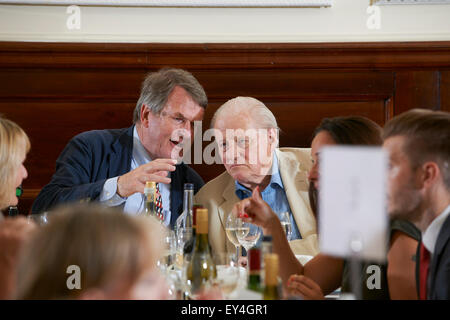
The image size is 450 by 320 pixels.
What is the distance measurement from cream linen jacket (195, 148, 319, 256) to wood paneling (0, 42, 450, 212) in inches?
22.8

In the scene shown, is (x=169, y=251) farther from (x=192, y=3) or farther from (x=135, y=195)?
(x=192, y=3)

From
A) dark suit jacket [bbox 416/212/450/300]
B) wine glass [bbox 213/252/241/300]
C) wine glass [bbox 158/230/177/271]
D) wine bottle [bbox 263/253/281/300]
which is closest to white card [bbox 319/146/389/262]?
wine bottle [bbox 263/253/281/300]

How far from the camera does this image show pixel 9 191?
1353 mm

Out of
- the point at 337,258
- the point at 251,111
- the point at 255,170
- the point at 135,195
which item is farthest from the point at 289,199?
the point at 337,258

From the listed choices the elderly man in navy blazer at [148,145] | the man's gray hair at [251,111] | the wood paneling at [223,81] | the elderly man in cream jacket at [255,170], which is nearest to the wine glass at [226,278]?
the elderly man in cream jacket at [255,170]

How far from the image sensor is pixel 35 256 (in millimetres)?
738

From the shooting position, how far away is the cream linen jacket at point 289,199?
199 centimetres

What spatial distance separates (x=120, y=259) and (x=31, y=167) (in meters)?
2.42

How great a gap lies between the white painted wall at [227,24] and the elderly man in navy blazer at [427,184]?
2.09 m

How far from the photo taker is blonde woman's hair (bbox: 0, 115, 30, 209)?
4.11 feet

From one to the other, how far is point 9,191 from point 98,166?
102cm

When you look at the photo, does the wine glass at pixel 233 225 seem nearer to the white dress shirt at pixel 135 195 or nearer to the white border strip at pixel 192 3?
the white dress shirt at pixel 135 195
